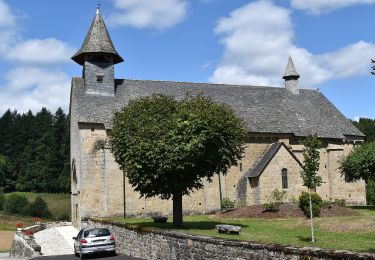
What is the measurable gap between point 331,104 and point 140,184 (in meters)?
32.0

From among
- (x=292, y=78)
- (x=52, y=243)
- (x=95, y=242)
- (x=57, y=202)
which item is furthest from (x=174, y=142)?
(x=57, y=202)

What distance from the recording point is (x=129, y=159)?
2273 cm

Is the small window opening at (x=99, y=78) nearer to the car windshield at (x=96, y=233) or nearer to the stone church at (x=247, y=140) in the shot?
the stone church at (x=247, y=140)

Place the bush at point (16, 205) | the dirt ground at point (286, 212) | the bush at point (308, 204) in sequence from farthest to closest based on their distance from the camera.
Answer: the bush at point (16, 205) < the dirt ground at point (286, 212) < the bush at point (308, 204)

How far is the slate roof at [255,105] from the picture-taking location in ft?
126

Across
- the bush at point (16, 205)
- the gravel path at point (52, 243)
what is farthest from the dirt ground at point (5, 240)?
the bush at point (16, 205)

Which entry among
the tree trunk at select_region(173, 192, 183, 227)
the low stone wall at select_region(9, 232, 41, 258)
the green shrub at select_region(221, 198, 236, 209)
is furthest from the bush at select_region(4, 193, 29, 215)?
the tree trunk at select_region(173, 192, 183, 227)

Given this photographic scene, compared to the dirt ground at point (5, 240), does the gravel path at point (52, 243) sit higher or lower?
higher

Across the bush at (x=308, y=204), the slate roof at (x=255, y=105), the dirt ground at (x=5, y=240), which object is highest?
the slate roof at (x=255, y=105)

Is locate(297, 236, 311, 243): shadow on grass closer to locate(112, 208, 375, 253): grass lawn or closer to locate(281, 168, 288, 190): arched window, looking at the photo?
locate(112, 208, 375, 253): grass lawn

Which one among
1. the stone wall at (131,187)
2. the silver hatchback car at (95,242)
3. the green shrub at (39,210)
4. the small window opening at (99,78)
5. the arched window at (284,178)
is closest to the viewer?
the silver hatchback car at (95,242)

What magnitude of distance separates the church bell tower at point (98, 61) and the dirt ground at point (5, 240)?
1855 centimetres

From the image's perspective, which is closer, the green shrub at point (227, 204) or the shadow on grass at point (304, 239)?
the shadow on grass at point (304, 239)

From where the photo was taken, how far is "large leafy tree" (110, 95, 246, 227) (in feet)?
71.2
